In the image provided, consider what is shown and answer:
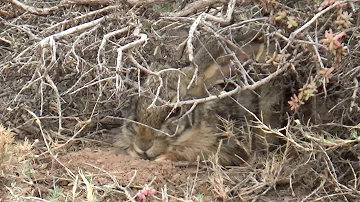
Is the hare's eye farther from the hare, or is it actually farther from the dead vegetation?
the dead vegetation

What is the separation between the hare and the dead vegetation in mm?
99

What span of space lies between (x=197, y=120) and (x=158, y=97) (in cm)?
61

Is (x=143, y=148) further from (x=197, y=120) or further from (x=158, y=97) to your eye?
(x=158, y=97)

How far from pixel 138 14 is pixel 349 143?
1.55m

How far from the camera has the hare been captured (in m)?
4.38

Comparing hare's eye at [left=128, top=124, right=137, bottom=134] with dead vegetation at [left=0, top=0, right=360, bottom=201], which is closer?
dead vegetation at [left=0, top=0, right=360, bottom=201]

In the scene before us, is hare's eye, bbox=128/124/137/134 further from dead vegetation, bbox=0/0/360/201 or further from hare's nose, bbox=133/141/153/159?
dead vegetation, bbox=0/0/360/201

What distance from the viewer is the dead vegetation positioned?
404 centimetres

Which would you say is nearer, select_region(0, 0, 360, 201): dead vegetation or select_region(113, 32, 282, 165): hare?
select_region(0, 0, 360, 201): dead vegetation

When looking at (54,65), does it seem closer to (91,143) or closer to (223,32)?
(91,143)

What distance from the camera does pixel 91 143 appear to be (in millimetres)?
4875

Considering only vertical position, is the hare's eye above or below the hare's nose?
above

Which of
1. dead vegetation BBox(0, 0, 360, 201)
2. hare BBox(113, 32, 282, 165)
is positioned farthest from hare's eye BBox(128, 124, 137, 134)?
dead vegetation BBox(0, 0, 360, 201)

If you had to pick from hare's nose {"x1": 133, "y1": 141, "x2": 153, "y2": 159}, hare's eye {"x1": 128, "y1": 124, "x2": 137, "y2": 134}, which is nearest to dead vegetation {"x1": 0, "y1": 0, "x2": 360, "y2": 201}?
hare's nose {"x1": 133, "y1": 141, "x2": 153, "y2": 159}
